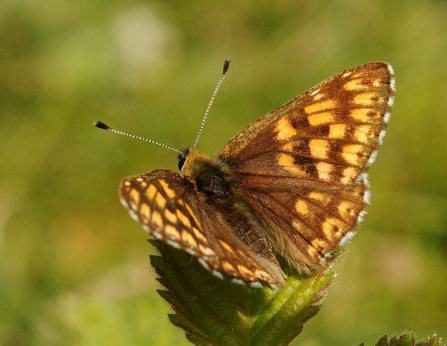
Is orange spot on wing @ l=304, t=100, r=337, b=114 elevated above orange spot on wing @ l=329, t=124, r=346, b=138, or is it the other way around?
orange spot on wing @ l=304, t=100, r=337, b=114

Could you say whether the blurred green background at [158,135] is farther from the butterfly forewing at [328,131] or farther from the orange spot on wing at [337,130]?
the orange spot on wing at [337,130]

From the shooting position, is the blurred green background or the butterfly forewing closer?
the butterfly forewing

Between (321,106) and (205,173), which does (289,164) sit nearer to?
(321,106)

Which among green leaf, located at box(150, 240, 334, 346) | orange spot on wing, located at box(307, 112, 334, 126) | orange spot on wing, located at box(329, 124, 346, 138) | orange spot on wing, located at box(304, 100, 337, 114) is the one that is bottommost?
green leaf, located at box(150, 240, 334, 346)

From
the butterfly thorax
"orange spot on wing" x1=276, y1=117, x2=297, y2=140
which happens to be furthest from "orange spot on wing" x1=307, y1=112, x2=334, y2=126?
the butterfly thorax

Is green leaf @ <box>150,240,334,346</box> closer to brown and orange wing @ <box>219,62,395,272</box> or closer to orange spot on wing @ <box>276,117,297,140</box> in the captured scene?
brown and orange wing @ <box>219,62,395,272</box>

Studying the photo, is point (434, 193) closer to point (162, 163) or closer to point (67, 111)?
point (162, 163)

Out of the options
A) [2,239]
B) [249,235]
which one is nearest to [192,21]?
[2,239]

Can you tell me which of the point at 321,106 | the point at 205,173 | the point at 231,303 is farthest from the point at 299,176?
the point at 231,303
